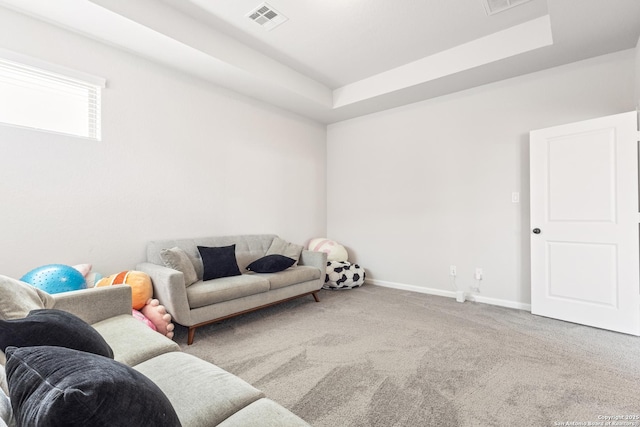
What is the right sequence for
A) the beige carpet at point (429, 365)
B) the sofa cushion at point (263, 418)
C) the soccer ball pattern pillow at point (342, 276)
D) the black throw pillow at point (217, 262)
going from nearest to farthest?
the sofa cushion at point (263, 418) < the beige carpet at point (429, 365) < the black throw pillow at point (217, 262) < the soccer ball pattern pillow at point (342, 276)

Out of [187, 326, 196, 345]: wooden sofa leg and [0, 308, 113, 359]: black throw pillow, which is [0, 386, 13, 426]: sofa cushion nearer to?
[0, 308, 113, 359]: black throw pillow

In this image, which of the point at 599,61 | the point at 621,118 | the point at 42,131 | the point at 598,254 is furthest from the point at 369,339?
the point at 599,61

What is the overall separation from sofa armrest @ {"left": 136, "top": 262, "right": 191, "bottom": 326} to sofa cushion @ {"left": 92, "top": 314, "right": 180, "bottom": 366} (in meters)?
0.55

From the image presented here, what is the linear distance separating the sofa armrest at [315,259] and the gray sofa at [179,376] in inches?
88.2

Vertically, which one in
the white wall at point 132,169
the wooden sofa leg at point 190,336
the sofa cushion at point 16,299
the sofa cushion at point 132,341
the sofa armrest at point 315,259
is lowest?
the wooden sofa leg at point 190,336

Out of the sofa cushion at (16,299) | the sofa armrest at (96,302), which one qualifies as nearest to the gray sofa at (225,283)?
the sofa armrest at (96,302)

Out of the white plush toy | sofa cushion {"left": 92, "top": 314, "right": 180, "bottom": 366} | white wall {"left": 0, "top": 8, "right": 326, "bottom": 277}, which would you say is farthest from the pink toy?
the white plush toy

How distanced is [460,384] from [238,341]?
1.72 meters

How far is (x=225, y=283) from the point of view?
2.82 meters

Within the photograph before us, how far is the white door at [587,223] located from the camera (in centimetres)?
268

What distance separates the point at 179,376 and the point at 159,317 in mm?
1408

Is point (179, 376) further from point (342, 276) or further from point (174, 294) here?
point (342, 276)

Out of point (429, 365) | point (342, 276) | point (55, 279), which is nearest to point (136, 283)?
point (55, 279)

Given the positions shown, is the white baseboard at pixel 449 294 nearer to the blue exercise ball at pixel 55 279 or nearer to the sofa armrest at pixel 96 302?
the sofa armrest at pixel 96 302
